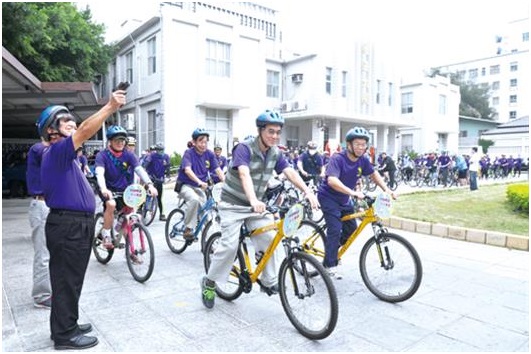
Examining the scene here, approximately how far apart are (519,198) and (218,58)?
15791mm

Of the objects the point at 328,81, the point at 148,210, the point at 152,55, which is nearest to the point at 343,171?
the point at 148,210

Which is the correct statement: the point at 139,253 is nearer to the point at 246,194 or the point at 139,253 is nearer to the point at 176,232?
the point at 176,232

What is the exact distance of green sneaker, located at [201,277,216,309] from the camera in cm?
397

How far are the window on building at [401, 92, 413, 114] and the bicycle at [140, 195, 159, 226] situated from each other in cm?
2838

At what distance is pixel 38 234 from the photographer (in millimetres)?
4160

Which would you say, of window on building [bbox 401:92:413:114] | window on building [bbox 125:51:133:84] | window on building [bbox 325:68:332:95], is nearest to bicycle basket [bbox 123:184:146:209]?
window on building [bbox 125:51:133:84]

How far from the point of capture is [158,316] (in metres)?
3.81

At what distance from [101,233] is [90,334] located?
6.94ft

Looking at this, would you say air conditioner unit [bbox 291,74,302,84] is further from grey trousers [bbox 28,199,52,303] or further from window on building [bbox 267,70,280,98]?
grey trousers [bbox 28,199,52,303]

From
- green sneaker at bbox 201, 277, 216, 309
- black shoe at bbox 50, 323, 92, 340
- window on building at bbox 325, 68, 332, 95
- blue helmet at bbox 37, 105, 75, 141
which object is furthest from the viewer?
window on building at bbox 325, 68, 332, 95

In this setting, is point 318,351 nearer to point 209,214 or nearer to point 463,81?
point 209,214

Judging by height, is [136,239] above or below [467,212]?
above

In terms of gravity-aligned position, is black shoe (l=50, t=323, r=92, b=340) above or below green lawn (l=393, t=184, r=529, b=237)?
below

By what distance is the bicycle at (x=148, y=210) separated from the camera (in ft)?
28.7
